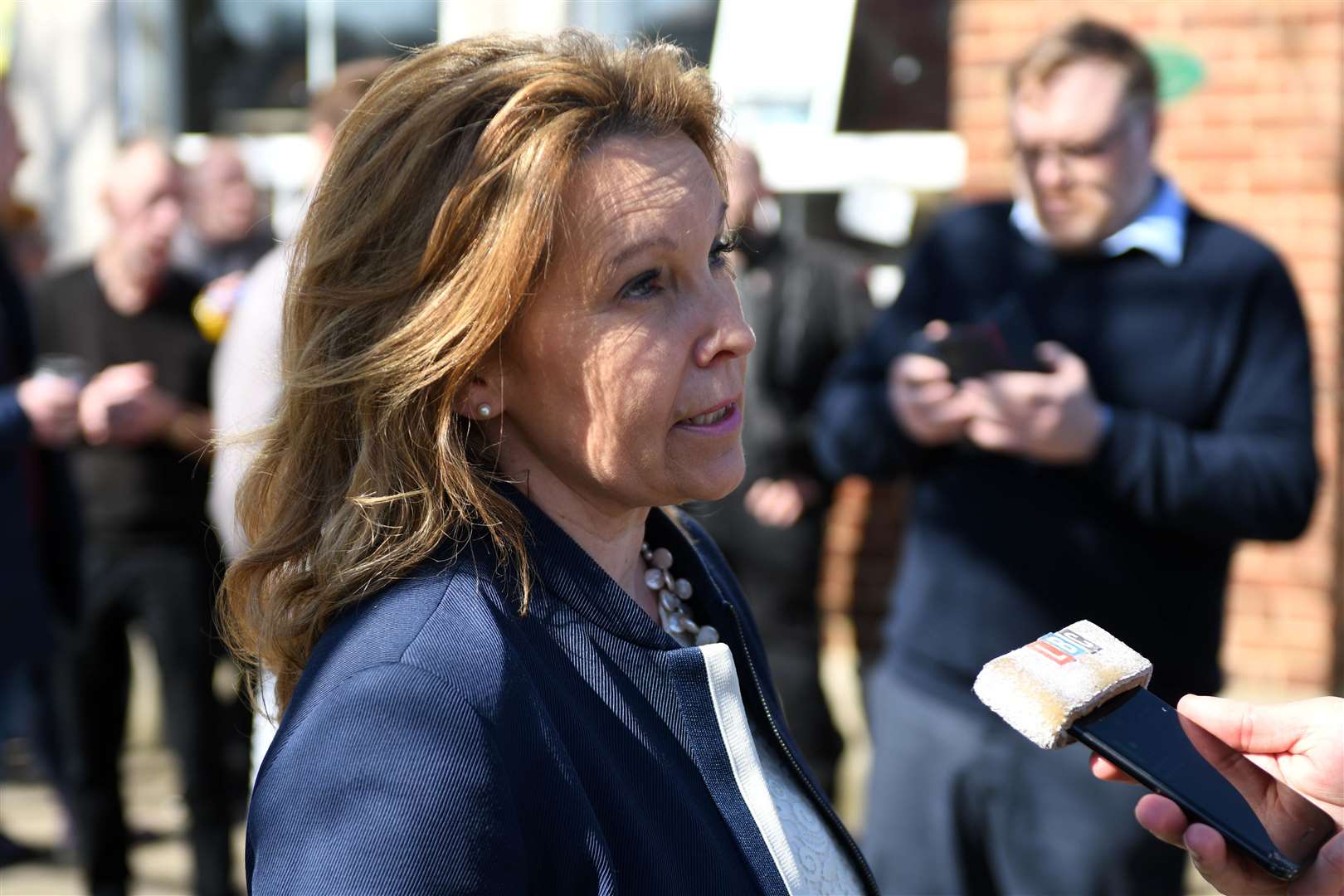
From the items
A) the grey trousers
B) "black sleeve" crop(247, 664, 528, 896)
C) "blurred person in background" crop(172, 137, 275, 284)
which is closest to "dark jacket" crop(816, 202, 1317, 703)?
the grey trousers

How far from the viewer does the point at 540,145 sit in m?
1.47

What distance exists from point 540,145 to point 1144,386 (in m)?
1.84

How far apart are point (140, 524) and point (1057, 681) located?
3471 millimetres

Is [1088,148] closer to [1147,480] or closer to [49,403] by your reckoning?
[1147,480]

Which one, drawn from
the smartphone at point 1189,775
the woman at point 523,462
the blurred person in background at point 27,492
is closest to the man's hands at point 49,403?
the blurred person in background at point 27,492

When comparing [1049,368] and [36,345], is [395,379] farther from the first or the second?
[36,345]

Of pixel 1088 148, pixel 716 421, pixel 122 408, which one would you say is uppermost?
pixel 1088 148

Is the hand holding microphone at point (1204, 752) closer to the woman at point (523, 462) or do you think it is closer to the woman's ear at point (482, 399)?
the woman at point (523, 462)

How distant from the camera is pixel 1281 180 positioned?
5.13 meters

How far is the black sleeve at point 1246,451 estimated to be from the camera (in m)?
2.74

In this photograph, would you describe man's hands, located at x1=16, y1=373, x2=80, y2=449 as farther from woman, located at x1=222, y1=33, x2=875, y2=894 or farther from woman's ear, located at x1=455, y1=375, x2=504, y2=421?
woman's ear, located at x1=455, y1=375, x2=504, y2=421

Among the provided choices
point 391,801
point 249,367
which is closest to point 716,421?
point 391,801

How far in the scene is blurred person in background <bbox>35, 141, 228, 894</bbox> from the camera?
413 cm

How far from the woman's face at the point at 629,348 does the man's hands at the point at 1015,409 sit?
1272 millimetres
